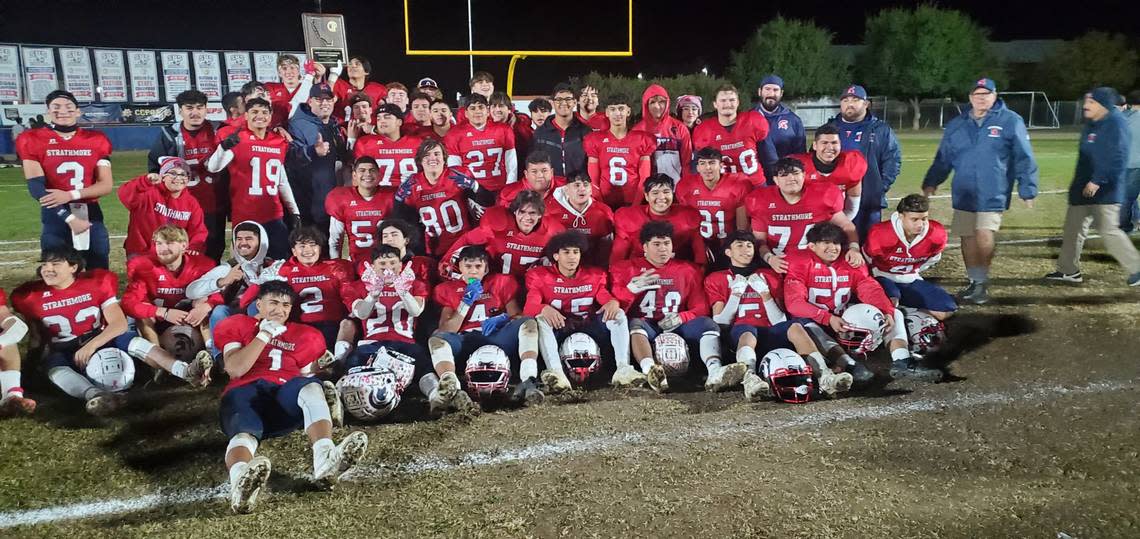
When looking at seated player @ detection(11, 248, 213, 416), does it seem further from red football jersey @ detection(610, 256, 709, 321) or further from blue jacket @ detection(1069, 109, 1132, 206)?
blue jacket @ detection(1069, 109, 1132, 206)

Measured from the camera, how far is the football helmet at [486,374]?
185 inches

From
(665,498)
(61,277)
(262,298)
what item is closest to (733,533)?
(665,498)

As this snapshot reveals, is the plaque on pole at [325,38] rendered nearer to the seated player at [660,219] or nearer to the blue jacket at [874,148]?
the seated player at [660,219]

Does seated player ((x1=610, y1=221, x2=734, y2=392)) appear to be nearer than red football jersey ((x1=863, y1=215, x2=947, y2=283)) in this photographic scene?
Yes

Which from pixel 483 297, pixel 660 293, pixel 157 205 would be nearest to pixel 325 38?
pixel 157 205

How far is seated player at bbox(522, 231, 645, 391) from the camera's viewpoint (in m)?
5.04

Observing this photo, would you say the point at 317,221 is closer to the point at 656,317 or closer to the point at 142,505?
the point at 656,317

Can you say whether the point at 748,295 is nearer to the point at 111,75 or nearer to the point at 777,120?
the point at 777,120

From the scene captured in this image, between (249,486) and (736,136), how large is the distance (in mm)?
4885

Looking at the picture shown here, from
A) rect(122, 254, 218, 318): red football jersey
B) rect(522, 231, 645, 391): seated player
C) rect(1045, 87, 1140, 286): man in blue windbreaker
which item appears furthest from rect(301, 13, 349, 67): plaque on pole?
rect(1045, 87, 1140, 286): man in blue windbreaker

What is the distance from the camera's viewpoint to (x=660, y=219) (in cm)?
582

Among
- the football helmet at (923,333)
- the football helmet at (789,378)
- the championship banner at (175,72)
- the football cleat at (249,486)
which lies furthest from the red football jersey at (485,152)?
the championship banner at (175,72)

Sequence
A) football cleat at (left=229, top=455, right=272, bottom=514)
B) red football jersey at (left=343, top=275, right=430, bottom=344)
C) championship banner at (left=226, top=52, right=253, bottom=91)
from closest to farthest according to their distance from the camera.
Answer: football cleat at (left=229, top=455, right=272, bottom=514), red football jersey at (left=343, top=275, right=430, bottom=344), championship banner at (left=226, top=52, right=253, bottom=91)

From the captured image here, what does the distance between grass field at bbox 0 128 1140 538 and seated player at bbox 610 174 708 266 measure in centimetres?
145
